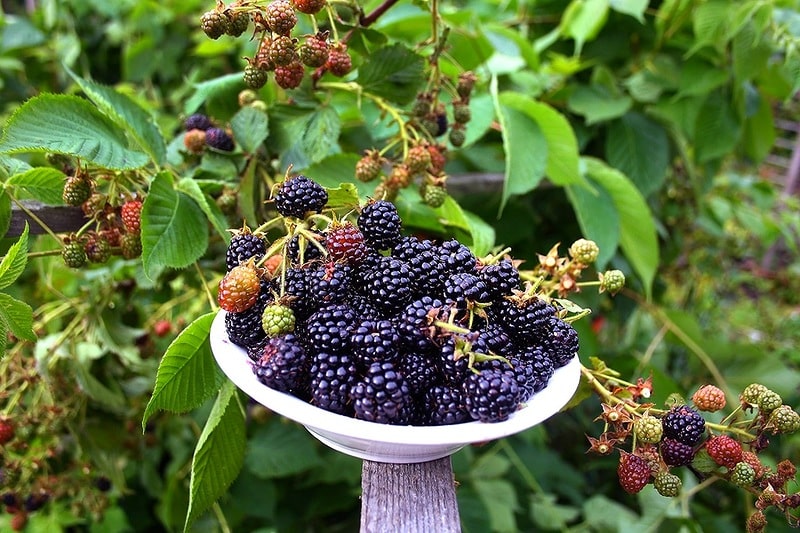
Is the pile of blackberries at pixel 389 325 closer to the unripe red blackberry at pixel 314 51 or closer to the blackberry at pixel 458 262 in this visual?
the blackberry at pixel 458 262

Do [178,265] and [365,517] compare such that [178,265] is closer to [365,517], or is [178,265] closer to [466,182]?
[365,517]

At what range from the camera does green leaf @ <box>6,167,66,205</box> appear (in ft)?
2.57

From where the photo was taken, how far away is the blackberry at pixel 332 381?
1.77 ft

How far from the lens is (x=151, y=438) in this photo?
1.40m

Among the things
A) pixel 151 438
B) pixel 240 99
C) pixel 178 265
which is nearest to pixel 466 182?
pixel 240 99

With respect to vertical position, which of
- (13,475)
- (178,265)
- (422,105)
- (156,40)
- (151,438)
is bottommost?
(151,438)

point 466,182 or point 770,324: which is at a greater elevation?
point 466,182

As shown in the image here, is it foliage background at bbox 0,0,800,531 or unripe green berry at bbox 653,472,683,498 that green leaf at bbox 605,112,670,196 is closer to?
foliage background at bbox 0,0,800,531

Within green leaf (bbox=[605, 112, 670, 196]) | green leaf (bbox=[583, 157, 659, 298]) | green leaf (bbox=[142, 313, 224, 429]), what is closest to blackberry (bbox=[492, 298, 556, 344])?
green leaf (bbox=[142, 313, 224, 429])

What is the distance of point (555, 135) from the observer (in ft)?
3.72

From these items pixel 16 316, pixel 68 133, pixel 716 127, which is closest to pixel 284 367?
pixel 16 316

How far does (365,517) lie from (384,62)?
2.11 feet

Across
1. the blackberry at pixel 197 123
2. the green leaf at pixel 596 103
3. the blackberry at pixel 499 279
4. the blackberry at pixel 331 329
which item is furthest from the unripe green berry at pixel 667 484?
the green leaf at pixel 596 103

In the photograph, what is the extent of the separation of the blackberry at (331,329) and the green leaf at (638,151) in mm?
1109
